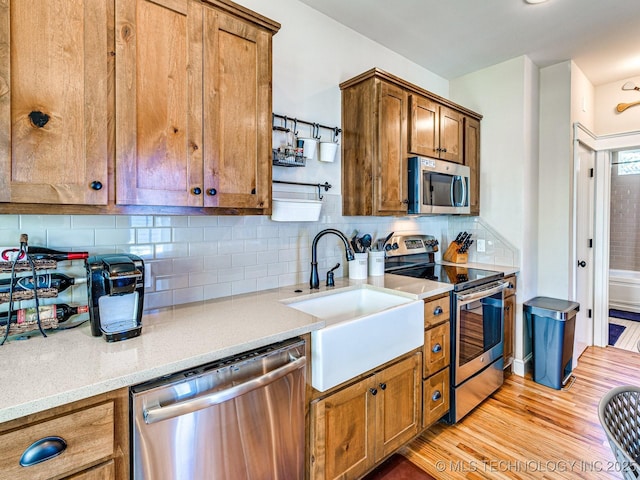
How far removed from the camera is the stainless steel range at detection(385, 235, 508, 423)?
7.35 feet

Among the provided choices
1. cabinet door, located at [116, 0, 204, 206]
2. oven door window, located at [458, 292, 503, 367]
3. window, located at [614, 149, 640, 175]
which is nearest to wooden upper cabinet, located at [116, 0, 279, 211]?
cabinet door, located at [116, 0, 204, 206]

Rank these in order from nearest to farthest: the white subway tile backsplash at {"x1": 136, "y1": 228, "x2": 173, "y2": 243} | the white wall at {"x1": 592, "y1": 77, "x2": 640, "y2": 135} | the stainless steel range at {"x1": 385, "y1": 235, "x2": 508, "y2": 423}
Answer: the white subway tile backsplash at {"x1": 136, "y1": 228, "x2": 173, "y2": 243}
the stainless steel range at {"x1": 385, "y1": 235, "x2": 508, "y2": 423}
the white wall at {"x1": 592, "y1": 77, "x2": 640, "y2": 135}

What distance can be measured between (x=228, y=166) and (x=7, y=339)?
1.03m

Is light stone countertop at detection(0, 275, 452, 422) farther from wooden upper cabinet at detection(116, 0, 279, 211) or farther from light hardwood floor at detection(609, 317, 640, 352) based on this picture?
light hardwood floor at detection(609, 317, 640, 352)

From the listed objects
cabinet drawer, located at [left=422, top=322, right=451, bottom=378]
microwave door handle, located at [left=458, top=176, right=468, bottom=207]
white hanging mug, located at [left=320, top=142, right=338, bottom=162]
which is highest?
white hanging mug, located at [left=320, top=142, right=338, bottom=162]

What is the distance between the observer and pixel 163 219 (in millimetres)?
1684

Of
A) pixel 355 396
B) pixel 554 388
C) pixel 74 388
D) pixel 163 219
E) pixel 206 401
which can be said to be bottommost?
pixel 554 388

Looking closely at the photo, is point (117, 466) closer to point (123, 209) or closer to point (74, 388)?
point (74, 388)

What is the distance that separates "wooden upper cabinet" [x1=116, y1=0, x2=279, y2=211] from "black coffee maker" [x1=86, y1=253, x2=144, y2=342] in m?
0.24

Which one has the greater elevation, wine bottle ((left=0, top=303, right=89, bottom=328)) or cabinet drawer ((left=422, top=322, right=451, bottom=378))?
wine bottle ((left=0, top=303, right=89, bottom=328))

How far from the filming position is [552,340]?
2.78 meters

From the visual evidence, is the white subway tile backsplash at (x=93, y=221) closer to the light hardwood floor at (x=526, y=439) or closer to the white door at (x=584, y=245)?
the light hardwood floor at (x=526, y=439)

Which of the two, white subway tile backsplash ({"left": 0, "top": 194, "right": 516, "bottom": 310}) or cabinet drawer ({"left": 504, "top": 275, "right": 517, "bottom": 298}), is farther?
cabinet drawer ({"left": 504, "top": 275, "right": 517, "bottom": 298})

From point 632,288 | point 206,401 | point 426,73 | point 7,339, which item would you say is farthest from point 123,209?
point 632,288
